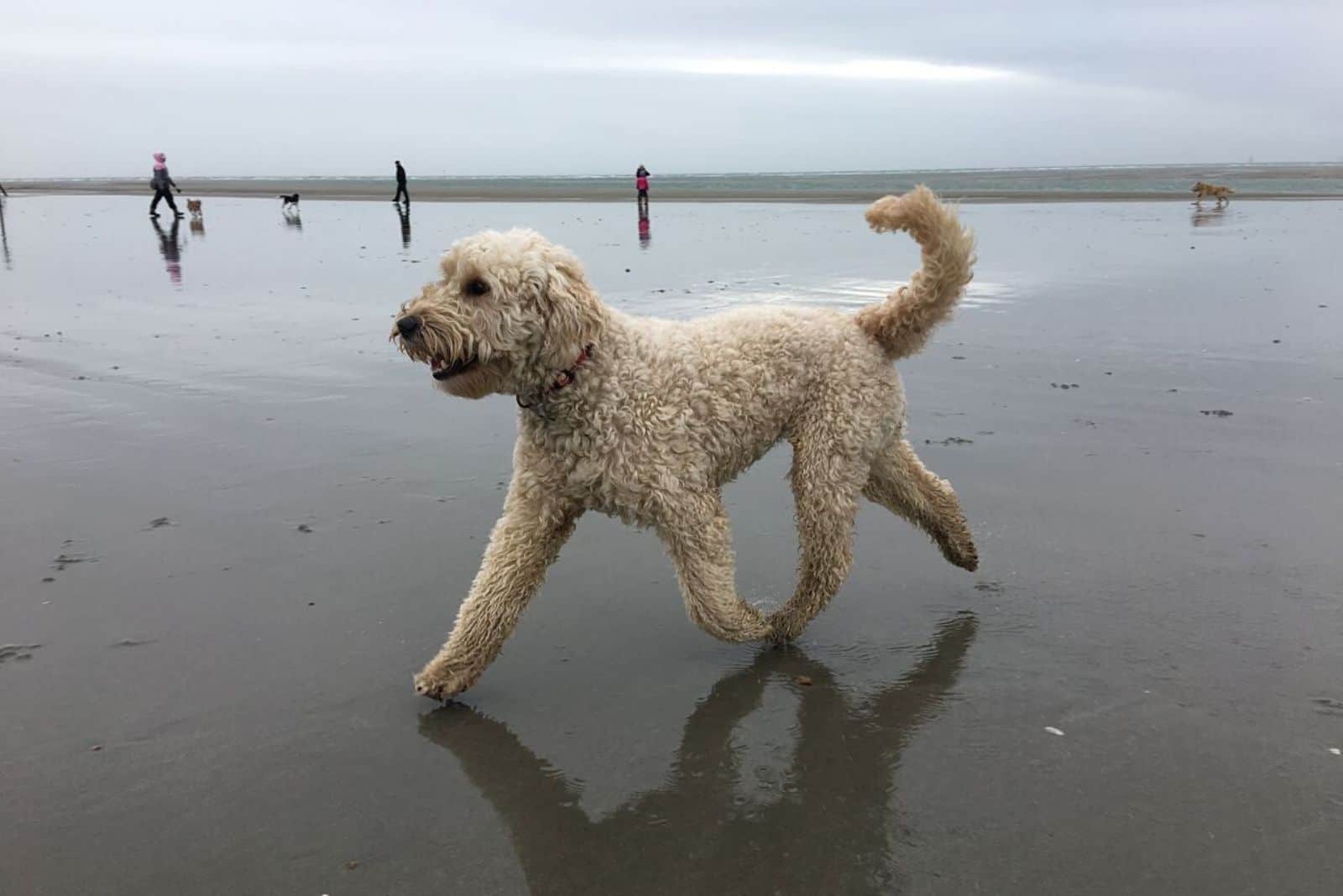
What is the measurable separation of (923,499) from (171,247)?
797 inches

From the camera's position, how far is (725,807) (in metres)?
3.01

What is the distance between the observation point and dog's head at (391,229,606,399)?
130 inches

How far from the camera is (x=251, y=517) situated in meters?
5.26

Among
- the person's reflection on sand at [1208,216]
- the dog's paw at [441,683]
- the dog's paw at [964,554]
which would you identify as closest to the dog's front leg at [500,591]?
the dog's paw at [441,683]

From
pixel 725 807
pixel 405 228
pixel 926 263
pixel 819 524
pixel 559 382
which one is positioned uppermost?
pixel 405 228

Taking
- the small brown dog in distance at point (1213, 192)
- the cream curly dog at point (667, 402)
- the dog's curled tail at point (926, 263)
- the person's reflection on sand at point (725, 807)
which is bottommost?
the person's reflection on sand at point (725, 807)

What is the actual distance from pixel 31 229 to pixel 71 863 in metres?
27.6

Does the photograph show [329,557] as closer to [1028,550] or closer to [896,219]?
[896,219]

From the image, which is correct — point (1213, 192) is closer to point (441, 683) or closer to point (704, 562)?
point (704, 562)

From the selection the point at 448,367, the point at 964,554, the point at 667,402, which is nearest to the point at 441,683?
the point at 448,367

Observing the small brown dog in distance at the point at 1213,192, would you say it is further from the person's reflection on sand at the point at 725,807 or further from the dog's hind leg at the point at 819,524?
the person's reflection on sand at the point at 725,807

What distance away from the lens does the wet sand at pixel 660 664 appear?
110 inches

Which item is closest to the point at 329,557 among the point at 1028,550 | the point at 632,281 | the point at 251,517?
the point at 251,517

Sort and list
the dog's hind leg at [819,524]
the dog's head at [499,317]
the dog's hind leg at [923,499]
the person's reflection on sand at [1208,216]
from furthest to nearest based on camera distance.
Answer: the person's reflection on sand at [1208,216] < the dog's hind leg at [923,499] < the dog's hind leg at [819,524] < the dog's head at [499,317]
